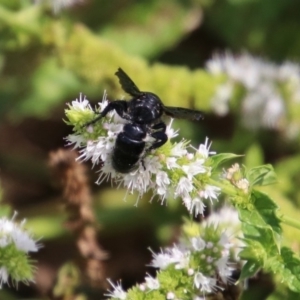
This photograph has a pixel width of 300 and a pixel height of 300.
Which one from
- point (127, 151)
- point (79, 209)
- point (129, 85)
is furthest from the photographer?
point (79, 209)

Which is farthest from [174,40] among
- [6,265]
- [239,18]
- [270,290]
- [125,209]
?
[6,265]

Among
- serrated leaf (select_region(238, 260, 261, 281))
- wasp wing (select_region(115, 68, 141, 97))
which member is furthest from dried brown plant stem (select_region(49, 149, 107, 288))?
serrated leaf (select_region(238, 260, 261, 281))

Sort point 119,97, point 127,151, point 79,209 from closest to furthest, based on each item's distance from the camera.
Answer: point 127,151 < point 79,209 < point 119,97

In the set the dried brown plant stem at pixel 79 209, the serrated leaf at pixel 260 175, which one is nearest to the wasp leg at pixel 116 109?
the serrated leaf at pixel 260 175

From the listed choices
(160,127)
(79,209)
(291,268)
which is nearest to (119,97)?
(79,209)

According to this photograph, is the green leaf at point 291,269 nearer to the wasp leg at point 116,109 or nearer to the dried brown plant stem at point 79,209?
the wasp leg at point 116,109

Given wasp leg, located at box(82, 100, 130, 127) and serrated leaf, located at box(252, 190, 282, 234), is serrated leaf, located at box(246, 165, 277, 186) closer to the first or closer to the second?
serrated leaf, located at box(252, 190, 282, 234)

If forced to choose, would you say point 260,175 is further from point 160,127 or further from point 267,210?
point 160,127
